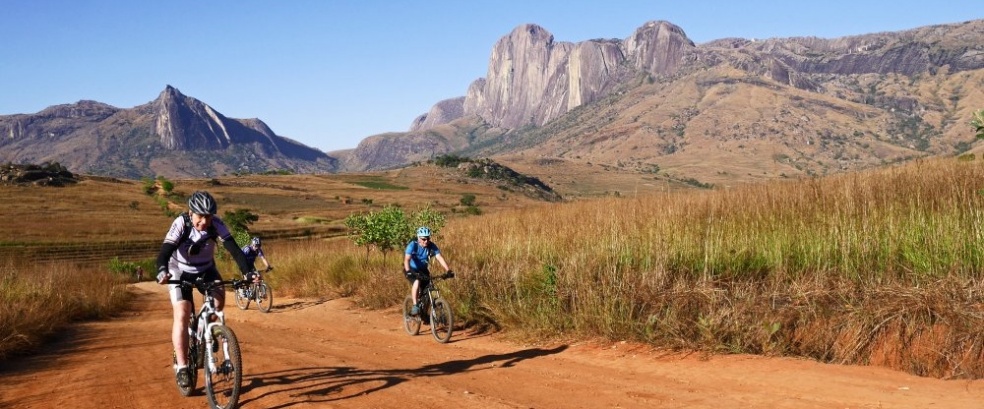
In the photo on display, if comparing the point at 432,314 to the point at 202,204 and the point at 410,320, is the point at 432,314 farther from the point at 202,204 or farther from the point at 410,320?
the point at 202,204

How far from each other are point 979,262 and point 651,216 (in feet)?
17.9

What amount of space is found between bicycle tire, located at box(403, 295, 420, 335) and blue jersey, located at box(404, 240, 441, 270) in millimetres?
722

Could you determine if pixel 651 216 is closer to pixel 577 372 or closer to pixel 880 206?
pixel 880 206

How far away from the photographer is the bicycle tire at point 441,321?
12.6 metres

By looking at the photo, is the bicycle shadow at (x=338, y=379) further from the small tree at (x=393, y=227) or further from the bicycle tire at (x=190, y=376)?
the small tree at (x=393, y=227)

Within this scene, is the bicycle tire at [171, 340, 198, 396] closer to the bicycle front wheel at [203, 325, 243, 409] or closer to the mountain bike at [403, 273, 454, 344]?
the bicycle front wheel at [203, 325, 243, 409]

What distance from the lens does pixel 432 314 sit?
1276 cm

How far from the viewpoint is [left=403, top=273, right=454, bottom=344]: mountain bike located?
1259cm

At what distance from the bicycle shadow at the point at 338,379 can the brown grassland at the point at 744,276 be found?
181 centimetres

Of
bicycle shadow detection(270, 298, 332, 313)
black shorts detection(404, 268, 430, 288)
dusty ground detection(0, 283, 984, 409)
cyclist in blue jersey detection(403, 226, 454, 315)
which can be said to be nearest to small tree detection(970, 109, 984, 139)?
dusty ground detection(0, 283, 984, 409)

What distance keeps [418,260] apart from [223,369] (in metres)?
6.10

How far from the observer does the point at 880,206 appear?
11.3 meters

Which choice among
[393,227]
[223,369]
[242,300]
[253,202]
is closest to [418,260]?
[223,369]

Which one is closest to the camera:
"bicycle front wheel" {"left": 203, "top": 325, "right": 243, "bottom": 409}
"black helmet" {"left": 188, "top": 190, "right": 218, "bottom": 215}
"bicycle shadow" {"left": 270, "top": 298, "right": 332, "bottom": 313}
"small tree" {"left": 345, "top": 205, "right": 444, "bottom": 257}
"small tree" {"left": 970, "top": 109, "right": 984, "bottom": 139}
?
"bicycle front wheel" {"left": 203, "top": 325, "right": 243, "bottom": 409}
